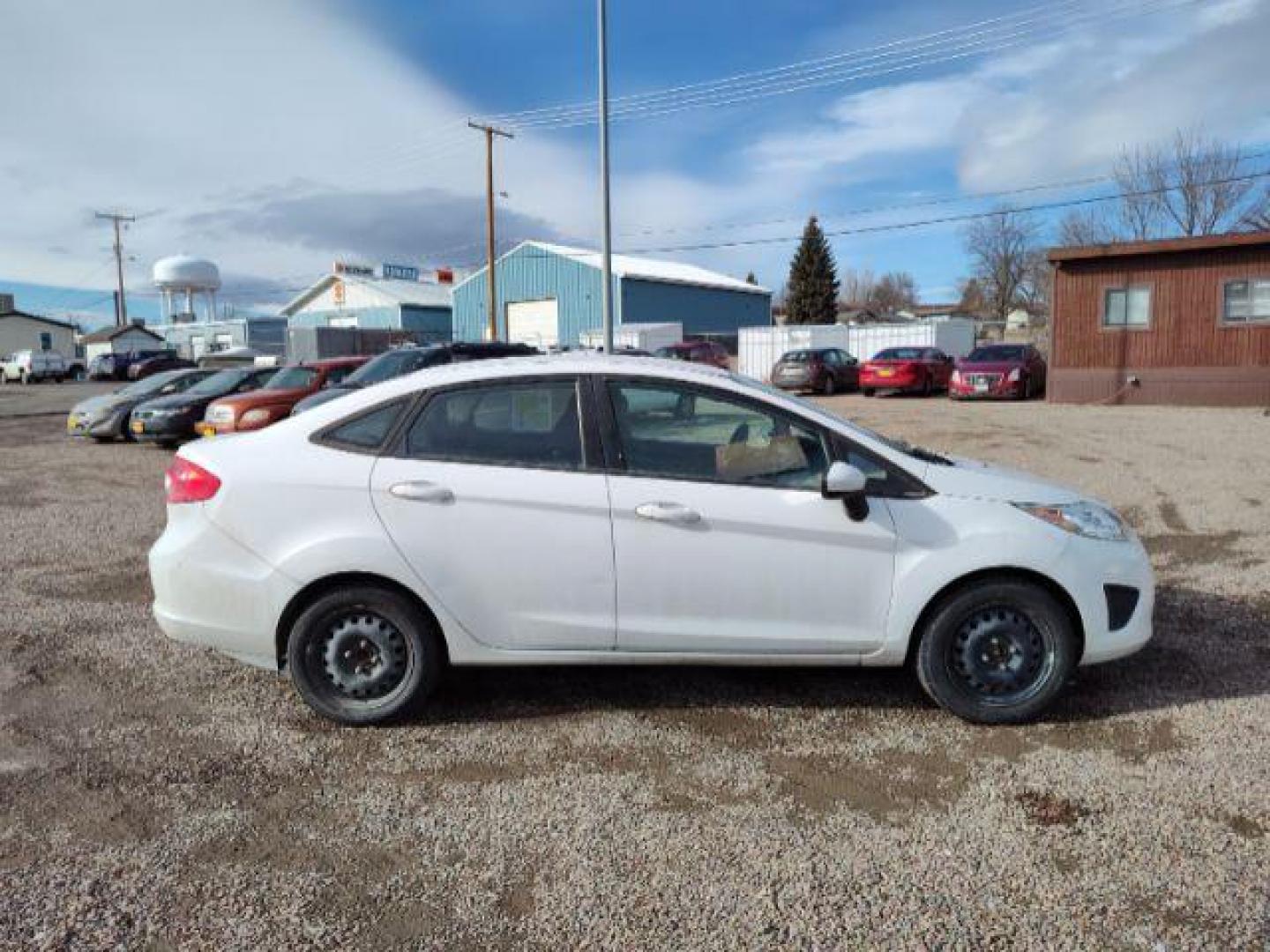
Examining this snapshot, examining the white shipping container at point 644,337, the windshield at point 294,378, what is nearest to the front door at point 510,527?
the windshield at point 294,378

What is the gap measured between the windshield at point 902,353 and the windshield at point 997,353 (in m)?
1.57

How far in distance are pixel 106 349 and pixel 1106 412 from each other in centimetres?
7283

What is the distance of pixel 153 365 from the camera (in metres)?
42.0

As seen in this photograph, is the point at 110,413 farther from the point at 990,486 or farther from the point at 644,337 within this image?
the point at 644,337

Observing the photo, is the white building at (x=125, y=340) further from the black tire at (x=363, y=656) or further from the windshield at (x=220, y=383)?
the black tire at (x=363, y=656)

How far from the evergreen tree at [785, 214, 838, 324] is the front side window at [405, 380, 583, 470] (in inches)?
2182

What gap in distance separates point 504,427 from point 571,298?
4196 cm

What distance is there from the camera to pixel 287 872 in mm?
2898

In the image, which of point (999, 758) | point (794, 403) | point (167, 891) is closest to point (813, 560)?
point (794, 403)

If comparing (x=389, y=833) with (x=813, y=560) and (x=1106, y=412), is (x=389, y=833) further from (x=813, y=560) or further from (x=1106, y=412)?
(x=1106, y=412)

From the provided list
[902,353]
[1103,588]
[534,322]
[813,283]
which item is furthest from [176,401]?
[813,283]

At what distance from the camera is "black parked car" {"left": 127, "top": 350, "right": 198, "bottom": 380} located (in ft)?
131

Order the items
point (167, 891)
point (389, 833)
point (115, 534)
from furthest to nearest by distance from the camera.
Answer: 1. point (115, 534)
2. point (389, 833)
3. point (167, 891)

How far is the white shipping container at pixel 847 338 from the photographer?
32.3 meters
